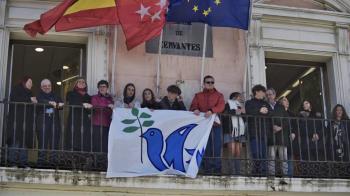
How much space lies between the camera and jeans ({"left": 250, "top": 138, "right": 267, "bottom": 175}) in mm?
11328

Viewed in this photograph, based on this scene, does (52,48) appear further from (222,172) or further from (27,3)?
(222,172)

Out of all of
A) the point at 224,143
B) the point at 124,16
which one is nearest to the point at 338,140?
the point at 224,143

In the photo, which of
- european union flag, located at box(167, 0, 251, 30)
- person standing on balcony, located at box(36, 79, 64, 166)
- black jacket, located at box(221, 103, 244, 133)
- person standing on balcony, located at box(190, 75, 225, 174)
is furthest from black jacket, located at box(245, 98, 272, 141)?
person standing on balcony, located at box(36, 79, 64, 166)

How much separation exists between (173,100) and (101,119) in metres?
1.23

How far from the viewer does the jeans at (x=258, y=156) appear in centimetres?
1133

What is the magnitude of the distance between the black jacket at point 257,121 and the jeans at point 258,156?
0.08 m

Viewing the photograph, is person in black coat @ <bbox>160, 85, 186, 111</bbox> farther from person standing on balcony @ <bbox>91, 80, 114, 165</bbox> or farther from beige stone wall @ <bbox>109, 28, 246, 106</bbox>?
person standing on balcony @ <bbox>91, 80, 114, 165</bbox>

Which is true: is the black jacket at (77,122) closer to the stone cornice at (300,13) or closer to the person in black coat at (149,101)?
the person in black coat at (149,101)

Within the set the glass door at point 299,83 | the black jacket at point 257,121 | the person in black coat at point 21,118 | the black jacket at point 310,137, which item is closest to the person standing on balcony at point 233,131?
the black jacket at point 257,121

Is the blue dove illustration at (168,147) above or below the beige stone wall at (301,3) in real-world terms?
below

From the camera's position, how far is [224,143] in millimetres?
11469

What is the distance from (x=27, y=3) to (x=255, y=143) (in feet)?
14.4

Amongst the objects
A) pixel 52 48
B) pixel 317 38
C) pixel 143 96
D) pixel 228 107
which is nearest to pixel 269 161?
pixel 228 107

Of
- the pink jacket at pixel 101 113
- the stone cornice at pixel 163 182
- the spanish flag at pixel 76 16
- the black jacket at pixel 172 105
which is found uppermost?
the spanish flag at pixel 76 16
